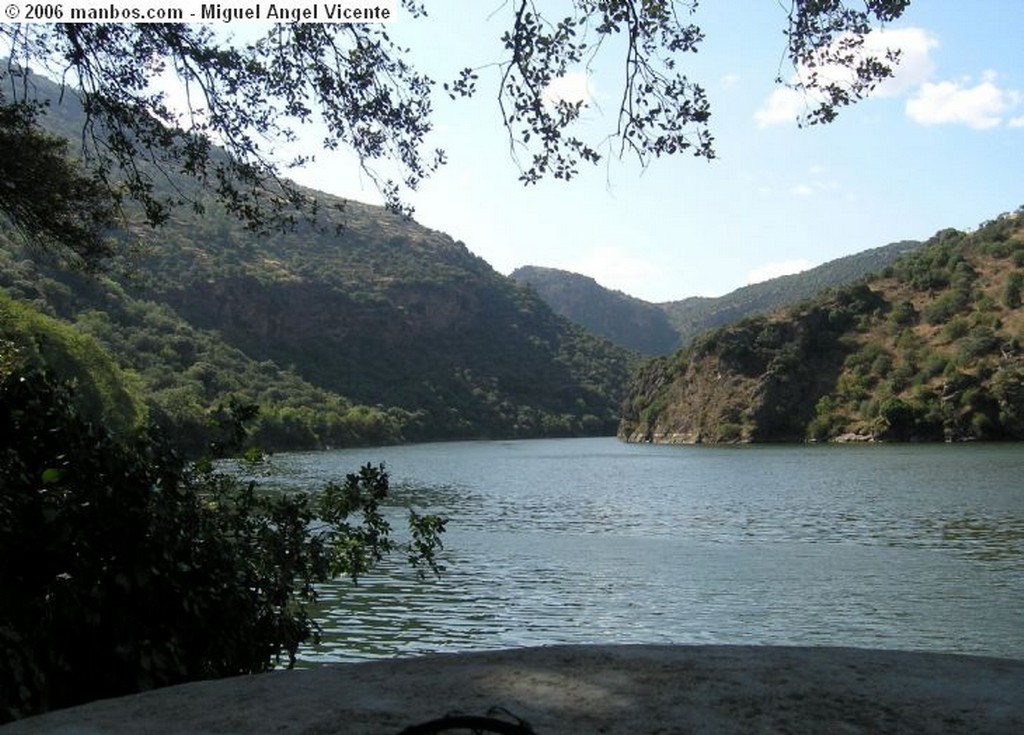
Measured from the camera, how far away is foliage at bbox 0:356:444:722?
205 inches

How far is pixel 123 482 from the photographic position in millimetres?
6027

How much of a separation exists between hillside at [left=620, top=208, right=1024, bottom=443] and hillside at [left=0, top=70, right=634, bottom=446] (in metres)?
40.3

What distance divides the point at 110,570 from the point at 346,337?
14668 cm

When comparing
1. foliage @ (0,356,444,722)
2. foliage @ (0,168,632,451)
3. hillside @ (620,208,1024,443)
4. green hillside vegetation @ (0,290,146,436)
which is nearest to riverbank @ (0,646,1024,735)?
foliage @ (0,356,444,722)

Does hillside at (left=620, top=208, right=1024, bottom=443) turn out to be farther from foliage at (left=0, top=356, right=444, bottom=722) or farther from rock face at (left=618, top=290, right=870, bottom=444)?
foliage at (left=0, top=356, right=444, bottom=722)

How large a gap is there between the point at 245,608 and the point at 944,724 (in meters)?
4.83

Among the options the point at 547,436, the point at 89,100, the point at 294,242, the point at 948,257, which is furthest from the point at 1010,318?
the point at 294,242

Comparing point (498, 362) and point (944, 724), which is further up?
point (498, 362)

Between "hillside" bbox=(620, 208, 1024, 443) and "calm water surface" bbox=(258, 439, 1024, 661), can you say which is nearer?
"calm water surface" bbox=(258, 439, 1024, 661)

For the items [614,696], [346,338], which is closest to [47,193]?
[614,696]

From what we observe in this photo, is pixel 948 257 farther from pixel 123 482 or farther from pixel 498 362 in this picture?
pixel 123 482

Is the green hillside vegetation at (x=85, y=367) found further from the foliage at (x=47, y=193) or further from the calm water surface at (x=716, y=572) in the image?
the foliage at (x=47, y=193)

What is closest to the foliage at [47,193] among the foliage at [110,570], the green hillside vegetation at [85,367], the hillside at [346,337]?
the foliage at [110,570]

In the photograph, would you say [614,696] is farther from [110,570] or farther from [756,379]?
[756,379]
